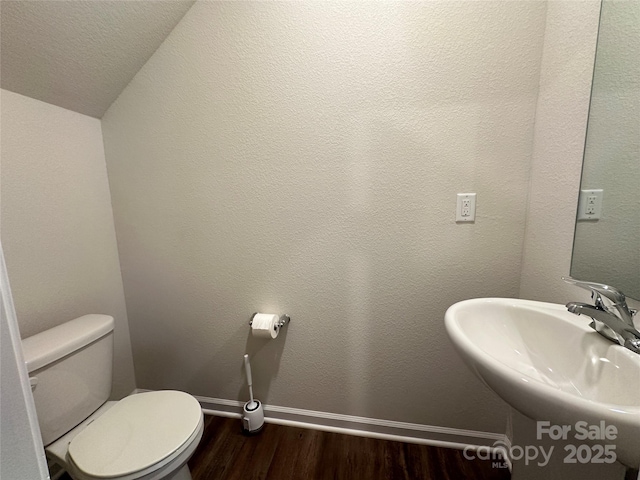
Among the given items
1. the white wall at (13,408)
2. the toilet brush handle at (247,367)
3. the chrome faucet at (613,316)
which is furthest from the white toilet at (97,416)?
the chrome faucet at (613,316)

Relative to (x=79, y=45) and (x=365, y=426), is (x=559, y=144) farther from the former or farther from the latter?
(x=79, y=45)

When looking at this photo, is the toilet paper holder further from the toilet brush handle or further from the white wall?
the white wall

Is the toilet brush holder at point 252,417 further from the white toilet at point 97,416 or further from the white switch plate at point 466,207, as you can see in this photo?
the white switch plate at point 466,207

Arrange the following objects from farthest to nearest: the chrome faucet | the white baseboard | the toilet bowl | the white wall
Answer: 1. the white baseboard
2. the toilet bowl
3. the chrome faucet
4. the white wall

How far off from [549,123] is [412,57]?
59cm

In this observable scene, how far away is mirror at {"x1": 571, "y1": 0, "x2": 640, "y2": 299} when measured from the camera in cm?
72

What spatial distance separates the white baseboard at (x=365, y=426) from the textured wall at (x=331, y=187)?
5 centimetres

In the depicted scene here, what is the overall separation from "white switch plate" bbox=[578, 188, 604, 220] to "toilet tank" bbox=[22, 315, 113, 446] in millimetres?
1899

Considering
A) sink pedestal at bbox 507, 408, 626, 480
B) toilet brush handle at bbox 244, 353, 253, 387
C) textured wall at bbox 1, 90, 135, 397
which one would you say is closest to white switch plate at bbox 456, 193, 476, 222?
sink pedestal at bbox 507, 408, 626, 480

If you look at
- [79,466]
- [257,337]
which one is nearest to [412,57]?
[257,337]

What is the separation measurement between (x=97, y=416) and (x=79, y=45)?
1.54m

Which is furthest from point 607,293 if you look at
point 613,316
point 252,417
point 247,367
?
point 252,417

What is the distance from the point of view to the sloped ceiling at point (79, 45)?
3.01 feet

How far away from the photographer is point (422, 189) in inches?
45.2
